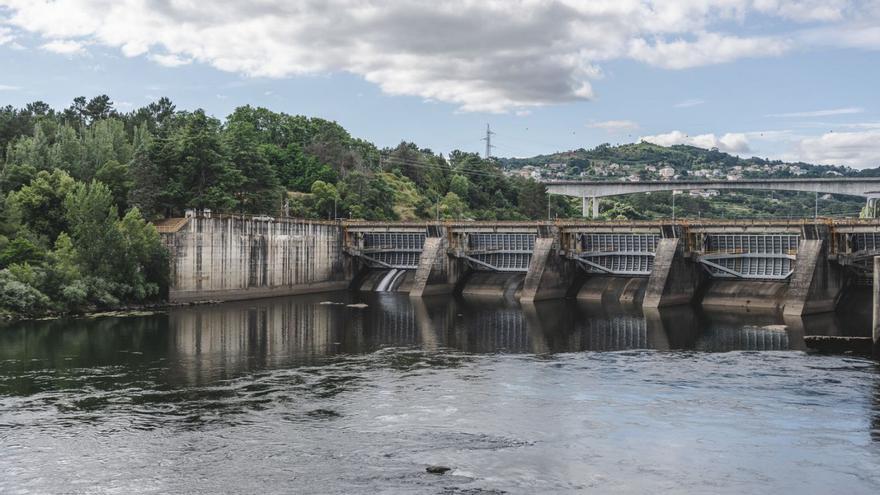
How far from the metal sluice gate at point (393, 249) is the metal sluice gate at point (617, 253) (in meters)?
18.6

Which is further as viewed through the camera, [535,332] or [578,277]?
[578,277]

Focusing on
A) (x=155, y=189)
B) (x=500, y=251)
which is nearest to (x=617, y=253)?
(x=500, y=251)

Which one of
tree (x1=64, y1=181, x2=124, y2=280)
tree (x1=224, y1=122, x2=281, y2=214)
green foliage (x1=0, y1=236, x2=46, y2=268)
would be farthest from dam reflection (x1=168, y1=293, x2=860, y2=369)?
tree (x1=224, y1=122, x2=281, y2=214)

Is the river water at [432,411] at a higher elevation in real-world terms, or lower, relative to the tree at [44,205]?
lower

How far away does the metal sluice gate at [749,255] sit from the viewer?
7138cm

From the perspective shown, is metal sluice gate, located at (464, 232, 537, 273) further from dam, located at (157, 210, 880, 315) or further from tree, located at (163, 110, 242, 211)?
tree, located at (163, 110, 242, 211)

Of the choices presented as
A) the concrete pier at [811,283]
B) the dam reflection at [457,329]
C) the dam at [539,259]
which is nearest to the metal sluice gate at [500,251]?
the dam at [539,259]

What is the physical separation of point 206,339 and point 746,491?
38.7 metres

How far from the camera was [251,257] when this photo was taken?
8225 centimetres

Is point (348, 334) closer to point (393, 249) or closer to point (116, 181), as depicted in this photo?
point (393, 249)

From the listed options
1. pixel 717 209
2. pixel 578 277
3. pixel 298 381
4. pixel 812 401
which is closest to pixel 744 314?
pixel 578 277

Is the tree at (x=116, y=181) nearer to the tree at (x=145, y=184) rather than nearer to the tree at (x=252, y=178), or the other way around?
the tree at (x=145, y=184)

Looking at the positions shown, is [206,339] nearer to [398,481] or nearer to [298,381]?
[298,381]

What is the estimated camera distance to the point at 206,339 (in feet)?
179
